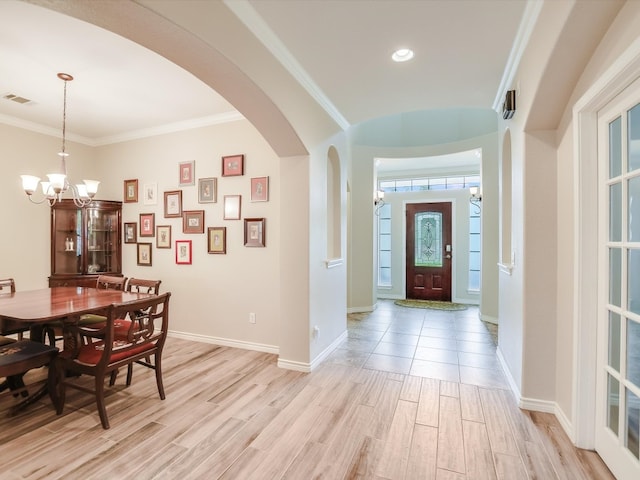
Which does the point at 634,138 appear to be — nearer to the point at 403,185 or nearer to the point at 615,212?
the point at 615,212

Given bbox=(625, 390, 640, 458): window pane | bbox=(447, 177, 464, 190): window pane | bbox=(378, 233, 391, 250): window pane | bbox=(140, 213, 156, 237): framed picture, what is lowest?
bbox=(625, 390, 640, 458): window pane

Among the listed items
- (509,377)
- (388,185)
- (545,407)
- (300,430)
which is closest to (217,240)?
(300,430)

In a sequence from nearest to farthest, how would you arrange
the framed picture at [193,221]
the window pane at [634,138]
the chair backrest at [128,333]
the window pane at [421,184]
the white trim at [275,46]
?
the window pane at [634,138], the white trim at [275,46], the chair backrest at [128,333], the framed picture at [193,221], the window pane at [421,184]

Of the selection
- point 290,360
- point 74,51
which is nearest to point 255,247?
point 290,360

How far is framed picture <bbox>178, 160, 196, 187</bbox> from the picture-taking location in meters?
3.87

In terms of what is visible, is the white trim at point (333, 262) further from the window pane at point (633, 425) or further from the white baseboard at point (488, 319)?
the white baseboard at point (488, 319)

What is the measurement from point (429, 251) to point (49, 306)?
6.23m

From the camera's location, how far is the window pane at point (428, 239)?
6605 mm

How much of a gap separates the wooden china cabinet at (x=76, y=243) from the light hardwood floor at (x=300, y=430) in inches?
75.6

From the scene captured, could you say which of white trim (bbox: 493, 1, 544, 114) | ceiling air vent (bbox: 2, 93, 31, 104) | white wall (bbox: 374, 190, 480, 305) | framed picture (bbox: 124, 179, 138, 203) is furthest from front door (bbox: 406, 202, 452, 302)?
ceiling air vent (bbox: 2, 93, 31, 104)

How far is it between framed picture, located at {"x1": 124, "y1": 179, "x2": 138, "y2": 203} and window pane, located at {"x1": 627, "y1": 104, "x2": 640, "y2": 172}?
4926 millimetres

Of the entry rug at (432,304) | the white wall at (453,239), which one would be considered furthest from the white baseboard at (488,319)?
the white wall at (453,239)

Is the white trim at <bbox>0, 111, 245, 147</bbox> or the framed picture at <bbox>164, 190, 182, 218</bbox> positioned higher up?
the white trim at <bbox>0, 111, 245, 147</bbox>

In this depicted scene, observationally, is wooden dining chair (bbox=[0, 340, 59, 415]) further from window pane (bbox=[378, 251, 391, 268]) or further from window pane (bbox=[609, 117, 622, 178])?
window pane (bbox=[378, 251, 391, 268])
